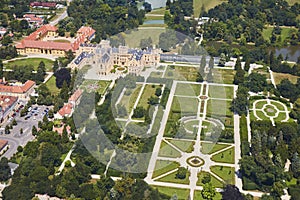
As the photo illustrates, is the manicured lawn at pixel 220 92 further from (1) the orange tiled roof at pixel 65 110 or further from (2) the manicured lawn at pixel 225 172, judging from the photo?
(1) the orange tiled roof at pixel 65 110

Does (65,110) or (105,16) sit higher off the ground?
(105,16)

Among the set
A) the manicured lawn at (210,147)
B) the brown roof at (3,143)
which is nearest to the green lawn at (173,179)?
the manicured lawn at (210,147)

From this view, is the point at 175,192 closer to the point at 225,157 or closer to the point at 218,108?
the point at 225,157

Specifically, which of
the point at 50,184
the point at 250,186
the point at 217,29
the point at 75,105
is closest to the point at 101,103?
the point at 75,105

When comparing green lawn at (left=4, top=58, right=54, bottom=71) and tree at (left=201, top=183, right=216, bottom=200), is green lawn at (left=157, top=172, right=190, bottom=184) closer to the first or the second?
tree at (left=201, top=183, right=216, bottom=200)

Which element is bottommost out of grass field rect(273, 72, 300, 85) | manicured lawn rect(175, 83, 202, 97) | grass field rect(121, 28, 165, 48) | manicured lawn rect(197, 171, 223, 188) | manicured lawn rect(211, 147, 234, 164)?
manicured lawn rect(197, 171, 223, 188)

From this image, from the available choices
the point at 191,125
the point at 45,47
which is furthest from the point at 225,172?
the point at 45,47

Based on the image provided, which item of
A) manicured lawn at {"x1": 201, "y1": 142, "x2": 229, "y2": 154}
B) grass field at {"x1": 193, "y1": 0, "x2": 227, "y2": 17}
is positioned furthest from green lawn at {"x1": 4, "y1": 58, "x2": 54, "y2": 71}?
grass field at {"x1": 193, "y1": 0, "x2": 227, "y2": 17}
